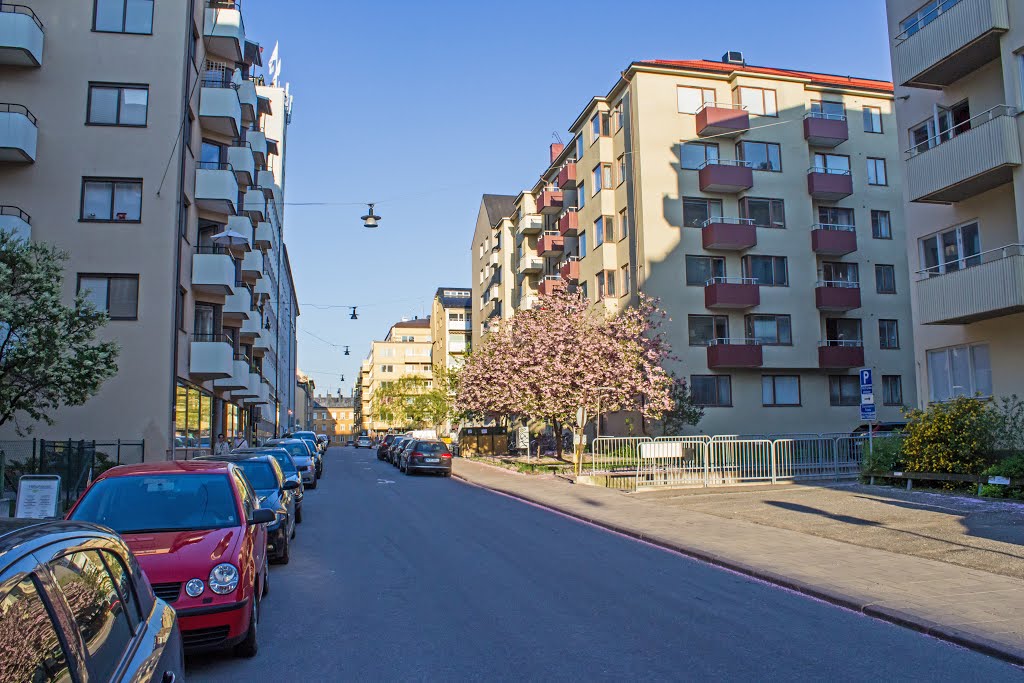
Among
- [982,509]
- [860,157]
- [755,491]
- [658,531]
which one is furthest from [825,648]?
[860,157]

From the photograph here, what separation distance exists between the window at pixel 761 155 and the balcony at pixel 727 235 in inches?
127

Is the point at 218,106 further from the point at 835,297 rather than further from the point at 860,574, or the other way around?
the point at 835,297

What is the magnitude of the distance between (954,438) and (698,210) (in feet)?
79.3

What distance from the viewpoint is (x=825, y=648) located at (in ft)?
23.1

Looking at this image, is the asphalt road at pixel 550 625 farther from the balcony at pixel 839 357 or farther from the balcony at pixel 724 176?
the balcony at pixel 839 357

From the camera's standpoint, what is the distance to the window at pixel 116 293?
85.3 feet

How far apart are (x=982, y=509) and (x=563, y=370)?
652 inches

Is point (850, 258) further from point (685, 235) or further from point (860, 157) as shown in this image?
point (685, 235)

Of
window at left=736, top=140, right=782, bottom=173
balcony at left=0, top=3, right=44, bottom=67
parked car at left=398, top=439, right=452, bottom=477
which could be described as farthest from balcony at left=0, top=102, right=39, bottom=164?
window at left=736, top=140, right=782, bottom=173

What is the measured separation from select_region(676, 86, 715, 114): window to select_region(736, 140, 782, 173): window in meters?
2.69

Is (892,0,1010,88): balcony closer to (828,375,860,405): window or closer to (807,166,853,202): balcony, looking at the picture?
(807,166,853,202): balcony

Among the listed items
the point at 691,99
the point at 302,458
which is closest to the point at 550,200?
the point at 691,99

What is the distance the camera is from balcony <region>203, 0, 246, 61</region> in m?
32.1

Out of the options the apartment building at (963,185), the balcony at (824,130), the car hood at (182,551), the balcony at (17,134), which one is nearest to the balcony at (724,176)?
the balcony at (824,130)
